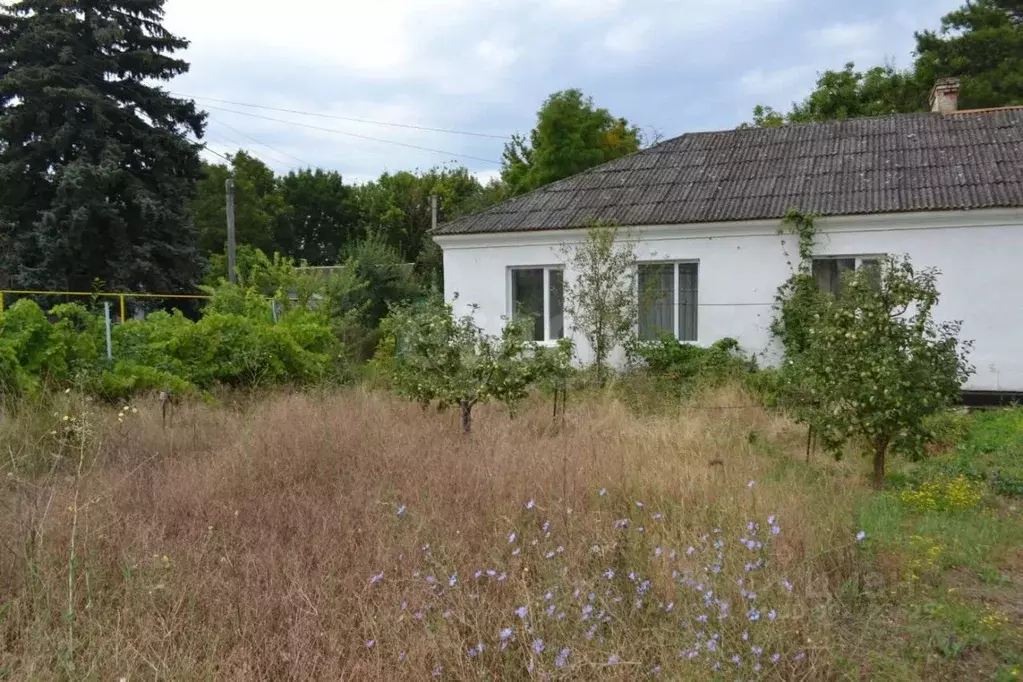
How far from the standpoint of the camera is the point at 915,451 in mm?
6219

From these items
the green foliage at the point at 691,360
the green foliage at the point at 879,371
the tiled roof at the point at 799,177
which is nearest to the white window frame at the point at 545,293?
the tiled roof at the point at 799,177

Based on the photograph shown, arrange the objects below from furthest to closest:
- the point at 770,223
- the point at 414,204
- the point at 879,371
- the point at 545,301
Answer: the point at 414,204 < the point at 545,301 < the point at 770,223 < the point at 879,371

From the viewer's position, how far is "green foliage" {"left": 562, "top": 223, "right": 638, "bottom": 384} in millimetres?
12734

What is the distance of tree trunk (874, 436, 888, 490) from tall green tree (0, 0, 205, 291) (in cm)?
2187

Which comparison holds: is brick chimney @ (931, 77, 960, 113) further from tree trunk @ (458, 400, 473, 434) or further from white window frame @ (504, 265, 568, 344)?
tree trunk @ (458, 400, 473, 434)

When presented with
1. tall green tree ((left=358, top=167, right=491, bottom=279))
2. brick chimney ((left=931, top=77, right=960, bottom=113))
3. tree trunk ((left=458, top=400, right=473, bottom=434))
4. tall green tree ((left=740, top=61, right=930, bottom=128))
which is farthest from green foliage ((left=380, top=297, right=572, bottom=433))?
tall green tree ((left=358, top=167, right=491, bottom=279))

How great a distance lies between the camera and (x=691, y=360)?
12555mm

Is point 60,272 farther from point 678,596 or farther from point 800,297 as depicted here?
point 678,596

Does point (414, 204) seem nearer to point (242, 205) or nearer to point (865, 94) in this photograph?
point (242, 205)

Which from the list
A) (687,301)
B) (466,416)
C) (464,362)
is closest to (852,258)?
(687,301)

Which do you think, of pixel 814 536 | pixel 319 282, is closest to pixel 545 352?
pixel 814 536

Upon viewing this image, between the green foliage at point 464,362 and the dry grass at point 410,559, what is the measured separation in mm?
900

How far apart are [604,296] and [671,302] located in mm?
1440

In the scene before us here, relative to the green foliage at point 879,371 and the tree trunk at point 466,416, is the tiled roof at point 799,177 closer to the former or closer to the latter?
the green foliage at point 879,371
